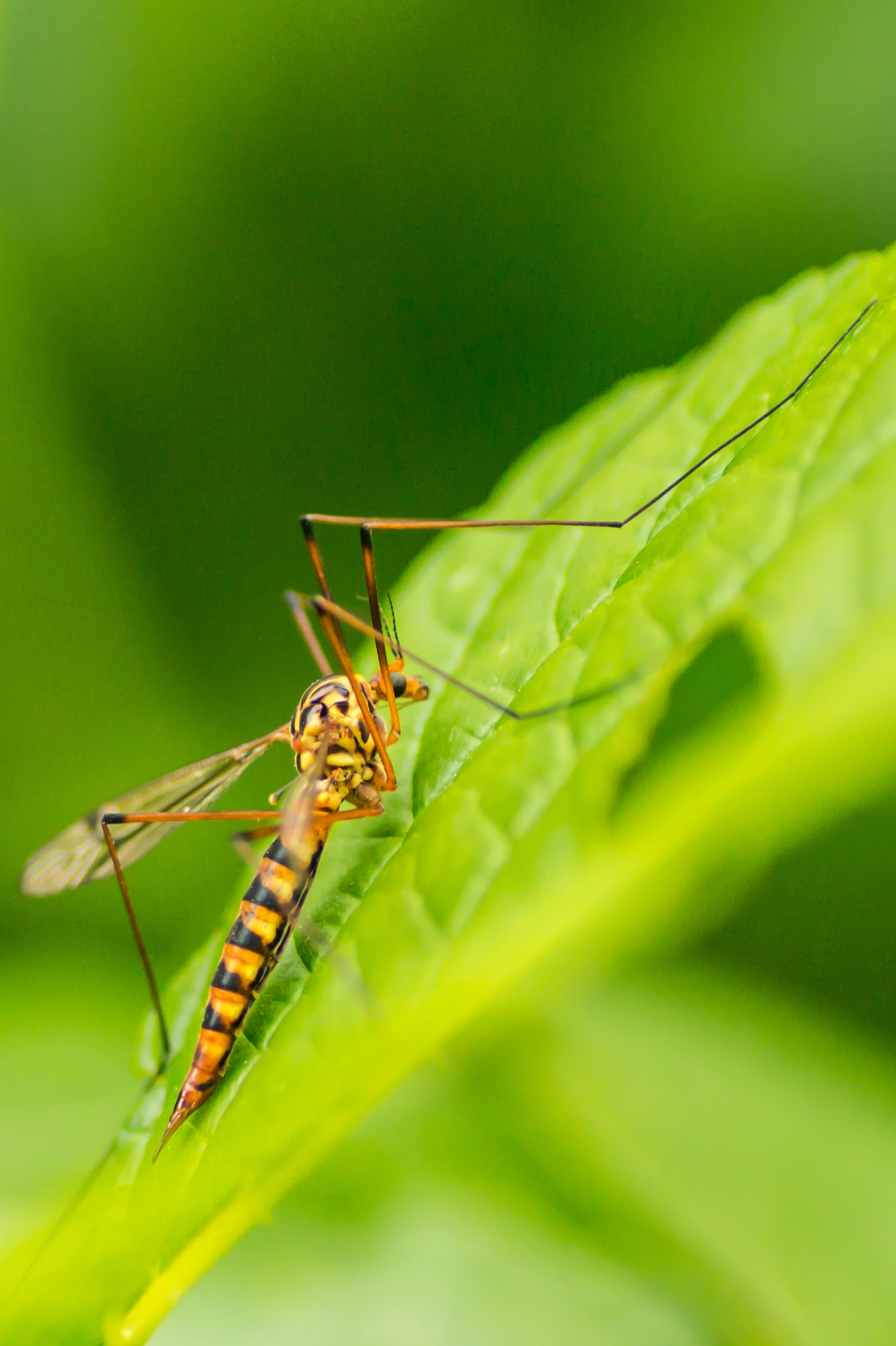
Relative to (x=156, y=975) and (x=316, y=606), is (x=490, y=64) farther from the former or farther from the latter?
(x=156, y=975)

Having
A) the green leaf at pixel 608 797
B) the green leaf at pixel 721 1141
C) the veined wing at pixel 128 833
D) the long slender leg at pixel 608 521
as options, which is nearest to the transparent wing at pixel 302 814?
the green leaf at pixel 608 797

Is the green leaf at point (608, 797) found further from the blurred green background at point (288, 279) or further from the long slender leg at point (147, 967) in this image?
the blurred green background at point (288, 279)

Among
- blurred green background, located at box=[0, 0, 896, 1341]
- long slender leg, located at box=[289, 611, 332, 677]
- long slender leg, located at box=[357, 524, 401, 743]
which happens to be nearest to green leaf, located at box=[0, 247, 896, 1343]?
long slender leg, located at box=[357, 524, 401, 743]

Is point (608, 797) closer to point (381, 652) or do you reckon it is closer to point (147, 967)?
point (381, 652)

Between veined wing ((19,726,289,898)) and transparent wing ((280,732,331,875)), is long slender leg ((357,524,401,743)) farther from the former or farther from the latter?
veined wing ((19,726,289,898))

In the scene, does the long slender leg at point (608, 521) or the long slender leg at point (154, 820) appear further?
the long slender leg at point (154, 820)

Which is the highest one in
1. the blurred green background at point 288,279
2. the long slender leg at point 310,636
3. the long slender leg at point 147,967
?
the blurred green background at point 288,279

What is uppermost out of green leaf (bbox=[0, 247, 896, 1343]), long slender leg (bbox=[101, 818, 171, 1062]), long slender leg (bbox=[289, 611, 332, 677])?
long slender leg (bbox=[289, 611, 332, 677])
